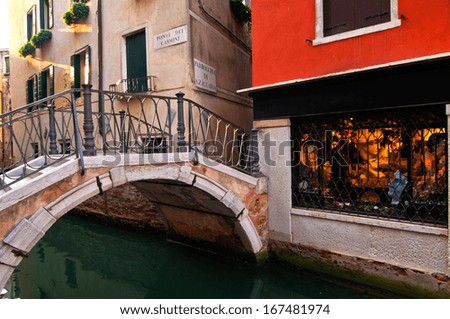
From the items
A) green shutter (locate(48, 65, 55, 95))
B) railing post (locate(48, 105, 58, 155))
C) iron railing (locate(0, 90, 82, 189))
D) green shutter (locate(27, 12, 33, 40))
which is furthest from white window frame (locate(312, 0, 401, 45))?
green shutter (locate(27, 12, 33, 40))

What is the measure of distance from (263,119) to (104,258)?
439cm

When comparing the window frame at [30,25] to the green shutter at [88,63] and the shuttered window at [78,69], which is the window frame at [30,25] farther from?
the green shutter at [88,63]

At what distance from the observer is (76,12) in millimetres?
8312

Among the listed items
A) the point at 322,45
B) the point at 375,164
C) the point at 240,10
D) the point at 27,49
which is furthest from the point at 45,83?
the point at 375,164

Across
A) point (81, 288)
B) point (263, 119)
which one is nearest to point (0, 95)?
point (81, 288)

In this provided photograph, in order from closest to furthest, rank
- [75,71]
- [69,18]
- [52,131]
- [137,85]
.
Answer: [52,131]
[137,85]
[69,18]
[75,71]

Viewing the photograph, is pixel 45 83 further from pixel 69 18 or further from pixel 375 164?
pixel 375 164

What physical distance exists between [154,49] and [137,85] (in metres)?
0.84

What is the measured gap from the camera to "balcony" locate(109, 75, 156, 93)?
6891 millimetres

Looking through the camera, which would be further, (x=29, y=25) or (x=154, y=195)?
(x=29, y=25)

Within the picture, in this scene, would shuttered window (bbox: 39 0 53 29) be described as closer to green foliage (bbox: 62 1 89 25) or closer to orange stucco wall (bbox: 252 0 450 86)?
green foliage (bbox: 62 1 89 25)

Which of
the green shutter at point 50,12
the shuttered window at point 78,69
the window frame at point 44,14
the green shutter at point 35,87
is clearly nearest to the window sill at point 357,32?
the shuttered window at point 78,69

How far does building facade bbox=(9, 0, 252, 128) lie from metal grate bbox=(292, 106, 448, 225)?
2597mm
